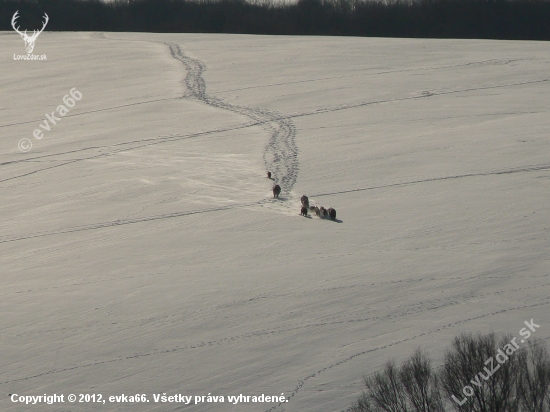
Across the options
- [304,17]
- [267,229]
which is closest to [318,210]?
[267,229]

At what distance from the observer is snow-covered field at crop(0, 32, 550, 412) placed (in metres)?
11.0

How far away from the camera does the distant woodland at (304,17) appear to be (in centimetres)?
4691

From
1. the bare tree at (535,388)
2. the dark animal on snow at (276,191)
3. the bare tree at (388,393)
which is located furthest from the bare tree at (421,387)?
the dark animal on snow at (276,191)

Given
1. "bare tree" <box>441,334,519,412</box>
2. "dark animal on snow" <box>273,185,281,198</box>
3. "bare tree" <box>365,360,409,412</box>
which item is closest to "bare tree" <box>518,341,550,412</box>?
"bare tree" <box>441,334,519,412</box>

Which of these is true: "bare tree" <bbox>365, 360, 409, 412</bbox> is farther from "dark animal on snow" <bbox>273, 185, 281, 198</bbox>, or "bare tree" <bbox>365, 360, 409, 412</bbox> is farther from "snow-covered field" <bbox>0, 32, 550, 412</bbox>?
"dark animal on snow" <bbox>273, 185, 281, 198</bbox>

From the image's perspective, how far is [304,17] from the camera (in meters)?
50.2

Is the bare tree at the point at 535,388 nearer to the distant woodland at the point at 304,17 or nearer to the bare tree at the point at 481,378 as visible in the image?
the bare tree at the point at 481,378

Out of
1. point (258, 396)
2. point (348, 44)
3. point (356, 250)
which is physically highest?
point (348, 44)

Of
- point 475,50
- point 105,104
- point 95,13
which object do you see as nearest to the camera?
point 105,104

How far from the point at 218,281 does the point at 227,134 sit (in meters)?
8.98

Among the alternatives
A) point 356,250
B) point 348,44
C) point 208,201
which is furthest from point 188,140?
point 348,44

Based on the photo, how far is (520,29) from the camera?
4584 cm

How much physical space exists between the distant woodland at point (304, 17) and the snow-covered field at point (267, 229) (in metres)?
20.1

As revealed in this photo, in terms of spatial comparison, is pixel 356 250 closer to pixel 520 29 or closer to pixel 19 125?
pixel 19 125
